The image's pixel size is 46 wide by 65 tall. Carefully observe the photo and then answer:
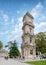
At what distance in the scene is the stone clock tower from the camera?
50.1 meters

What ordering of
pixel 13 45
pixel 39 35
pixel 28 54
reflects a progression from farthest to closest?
pixel 39 35
pixel 13 45
pixel 28 54

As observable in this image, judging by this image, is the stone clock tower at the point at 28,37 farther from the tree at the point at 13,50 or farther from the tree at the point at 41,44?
the tree at the point at 41,44

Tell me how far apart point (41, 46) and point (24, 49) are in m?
16.7

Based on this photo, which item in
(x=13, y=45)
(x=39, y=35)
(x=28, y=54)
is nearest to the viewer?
(x=28, y=54)

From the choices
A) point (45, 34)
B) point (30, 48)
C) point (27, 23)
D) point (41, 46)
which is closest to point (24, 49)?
point (30, 48)

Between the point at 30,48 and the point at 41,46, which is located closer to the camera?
the point at 30,48

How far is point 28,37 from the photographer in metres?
50.4

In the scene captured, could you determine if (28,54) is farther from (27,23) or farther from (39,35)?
(39,35)

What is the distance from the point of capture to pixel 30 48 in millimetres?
50406

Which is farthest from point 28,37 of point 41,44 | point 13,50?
point 41,44

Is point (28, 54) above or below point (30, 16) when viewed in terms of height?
below

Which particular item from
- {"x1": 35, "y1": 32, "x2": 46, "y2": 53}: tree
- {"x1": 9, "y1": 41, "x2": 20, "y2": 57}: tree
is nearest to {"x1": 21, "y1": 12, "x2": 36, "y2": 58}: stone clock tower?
{"x1": 9, "y1": 41, "x2": 20, "y2": 57}: tree

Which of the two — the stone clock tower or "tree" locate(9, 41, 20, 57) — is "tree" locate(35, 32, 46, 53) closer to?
"tree" locate(9, 41, 20, 57)

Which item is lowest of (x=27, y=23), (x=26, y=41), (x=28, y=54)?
(x=28, y=54)
